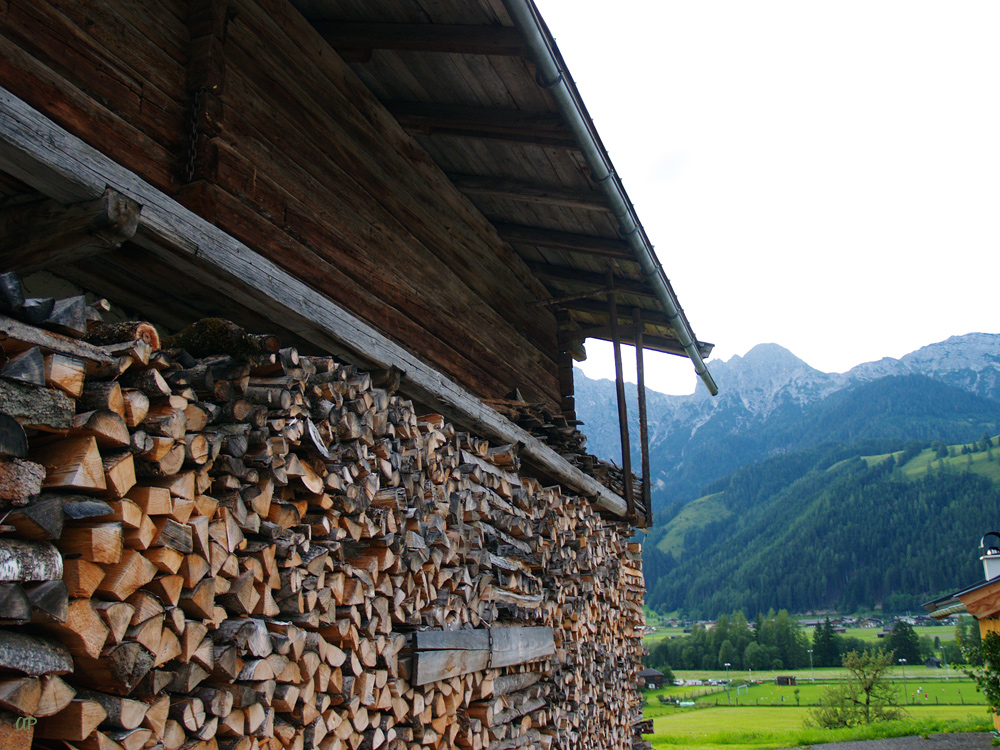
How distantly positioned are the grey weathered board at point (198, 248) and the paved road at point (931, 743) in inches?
694

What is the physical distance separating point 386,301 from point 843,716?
56339mm

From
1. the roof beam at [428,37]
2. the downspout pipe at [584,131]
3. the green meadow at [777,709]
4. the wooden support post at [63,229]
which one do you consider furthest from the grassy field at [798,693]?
the wooden support post at [63,229]

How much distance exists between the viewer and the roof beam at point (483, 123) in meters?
5.18

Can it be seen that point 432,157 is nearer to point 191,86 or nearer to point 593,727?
point 191,86

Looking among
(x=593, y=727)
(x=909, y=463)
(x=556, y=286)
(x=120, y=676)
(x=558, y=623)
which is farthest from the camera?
(x=909, y=463)

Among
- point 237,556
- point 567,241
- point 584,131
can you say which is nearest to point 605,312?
point 567,241

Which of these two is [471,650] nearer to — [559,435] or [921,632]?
[559,435]

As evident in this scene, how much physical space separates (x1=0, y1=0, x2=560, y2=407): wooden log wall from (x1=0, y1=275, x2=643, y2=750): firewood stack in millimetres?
943

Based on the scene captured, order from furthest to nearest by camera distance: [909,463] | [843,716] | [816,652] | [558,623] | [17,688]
Answer: [909,463] → [816,652] → [843,716] → [558,623] → [17,688]

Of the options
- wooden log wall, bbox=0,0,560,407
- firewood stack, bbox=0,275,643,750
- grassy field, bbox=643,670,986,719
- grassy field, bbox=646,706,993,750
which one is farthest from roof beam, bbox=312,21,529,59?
grassy field, bbox=643,670,986,719

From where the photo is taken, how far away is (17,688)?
5.70ft

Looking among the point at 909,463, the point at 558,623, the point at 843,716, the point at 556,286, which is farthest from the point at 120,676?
the point at 909,463

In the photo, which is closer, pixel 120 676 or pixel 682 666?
pixel 120 676

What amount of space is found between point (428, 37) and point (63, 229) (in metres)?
2.66
